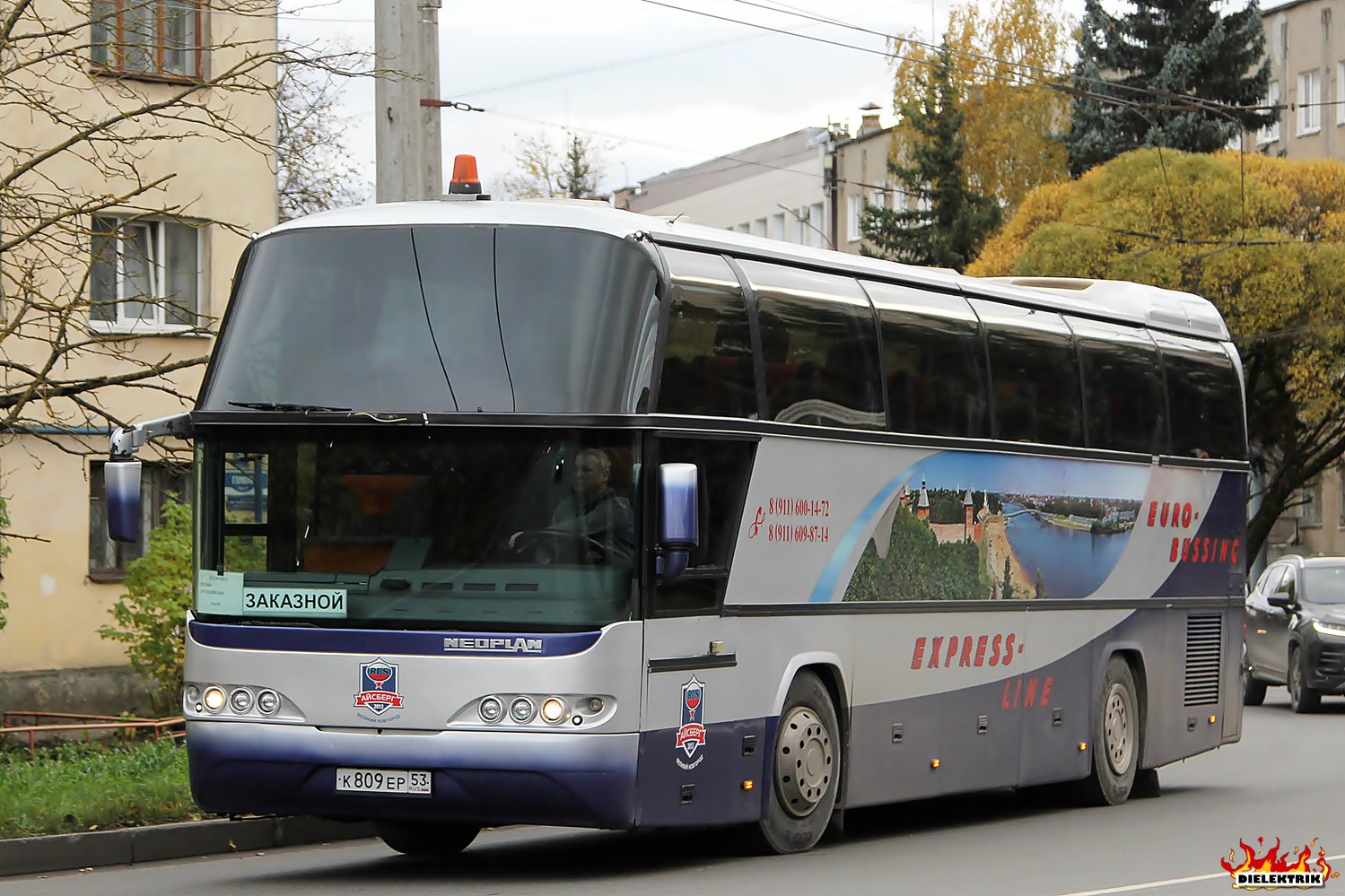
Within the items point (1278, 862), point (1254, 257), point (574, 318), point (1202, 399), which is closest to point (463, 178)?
point (574, 318)

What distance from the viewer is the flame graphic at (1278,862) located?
39.8 feet

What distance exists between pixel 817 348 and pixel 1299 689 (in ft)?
53.9

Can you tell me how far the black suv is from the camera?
27.2 metres

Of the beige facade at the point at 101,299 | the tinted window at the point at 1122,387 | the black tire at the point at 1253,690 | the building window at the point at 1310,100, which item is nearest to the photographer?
the tinted window at the point at 1122,387

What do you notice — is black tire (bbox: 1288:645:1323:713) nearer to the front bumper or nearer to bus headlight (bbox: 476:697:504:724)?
the front bumper

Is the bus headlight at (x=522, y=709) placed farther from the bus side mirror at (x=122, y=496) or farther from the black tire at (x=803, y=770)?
the bus side mirror at (x=122, y=496)

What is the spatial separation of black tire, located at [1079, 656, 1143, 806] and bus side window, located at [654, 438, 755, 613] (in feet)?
18.1

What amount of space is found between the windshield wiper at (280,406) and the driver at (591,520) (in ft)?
3.88

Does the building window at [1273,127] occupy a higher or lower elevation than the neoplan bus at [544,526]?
higher

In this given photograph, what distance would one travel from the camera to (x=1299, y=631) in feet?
90.7

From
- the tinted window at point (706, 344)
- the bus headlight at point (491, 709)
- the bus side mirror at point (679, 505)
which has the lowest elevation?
the bus headlight at point (491, 709)

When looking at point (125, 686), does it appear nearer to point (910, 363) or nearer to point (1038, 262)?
point (910, 363)

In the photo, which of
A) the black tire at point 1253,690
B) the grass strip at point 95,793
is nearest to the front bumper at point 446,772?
the grass strip at point 95,793

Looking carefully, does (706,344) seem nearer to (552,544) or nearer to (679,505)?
A: (679,505)
